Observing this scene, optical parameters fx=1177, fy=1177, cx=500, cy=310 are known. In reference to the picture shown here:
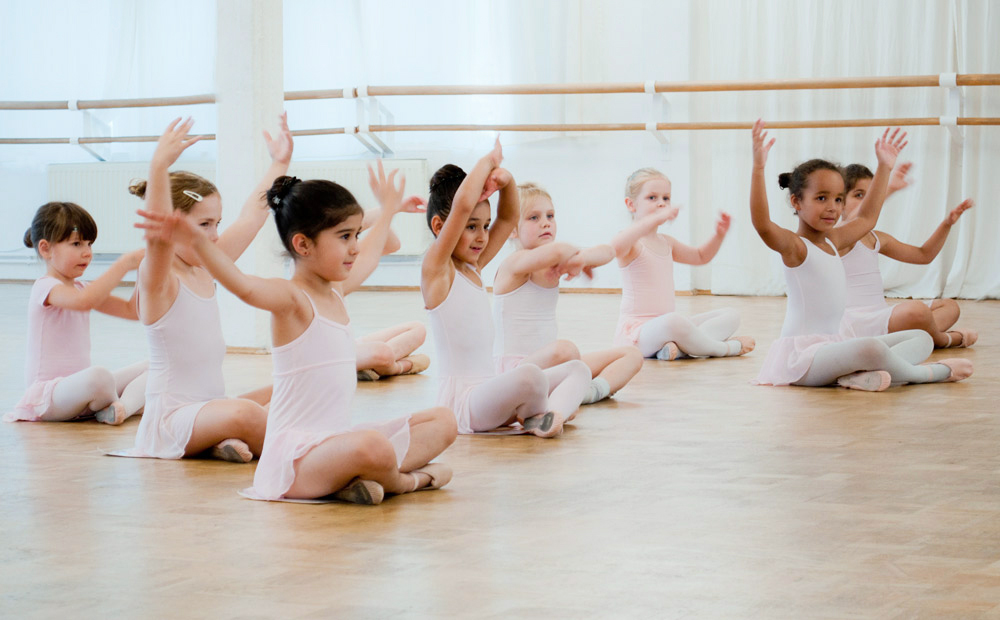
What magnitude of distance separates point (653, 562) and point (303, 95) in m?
6.61

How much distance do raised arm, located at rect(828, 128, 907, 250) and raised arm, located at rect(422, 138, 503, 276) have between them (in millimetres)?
1558

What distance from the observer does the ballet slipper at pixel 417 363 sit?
4312mm

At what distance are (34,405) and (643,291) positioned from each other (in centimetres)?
236

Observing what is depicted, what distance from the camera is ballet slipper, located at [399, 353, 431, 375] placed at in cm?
431

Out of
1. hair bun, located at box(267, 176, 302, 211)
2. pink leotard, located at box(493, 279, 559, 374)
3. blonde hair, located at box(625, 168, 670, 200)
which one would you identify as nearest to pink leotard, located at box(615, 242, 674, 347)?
blonde hair, located at box(625, 168, 670, 200)

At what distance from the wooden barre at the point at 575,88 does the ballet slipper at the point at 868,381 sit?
349 cm

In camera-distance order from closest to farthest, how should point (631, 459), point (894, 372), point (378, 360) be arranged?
point (631, 459) < point (894, 372) < point (378, 360)

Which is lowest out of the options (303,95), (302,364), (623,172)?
(302,364)

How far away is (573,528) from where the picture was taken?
1.96 m

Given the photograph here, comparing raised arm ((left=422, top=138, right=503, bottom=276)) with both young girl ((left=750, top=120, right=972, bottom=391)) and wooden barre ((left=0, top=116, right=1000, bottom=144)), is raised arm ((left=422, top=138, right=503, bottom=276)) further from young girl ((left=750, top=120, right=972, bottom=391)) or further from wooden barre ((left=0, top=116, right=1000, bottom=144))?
wooden barre ((left=0, top=116, right=1000, bottom=144))

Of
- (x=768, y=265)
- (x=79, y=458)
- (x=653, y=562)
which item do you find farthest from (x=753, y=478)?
(x=768, y=265)

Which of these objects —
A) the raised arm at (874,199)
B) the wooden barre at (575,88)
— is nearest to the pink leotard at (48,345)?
the raised arm at (874,199)

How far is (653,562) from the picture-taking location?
1750 mm

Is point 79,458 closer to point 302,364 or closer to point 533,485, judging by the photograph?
point 302,364
